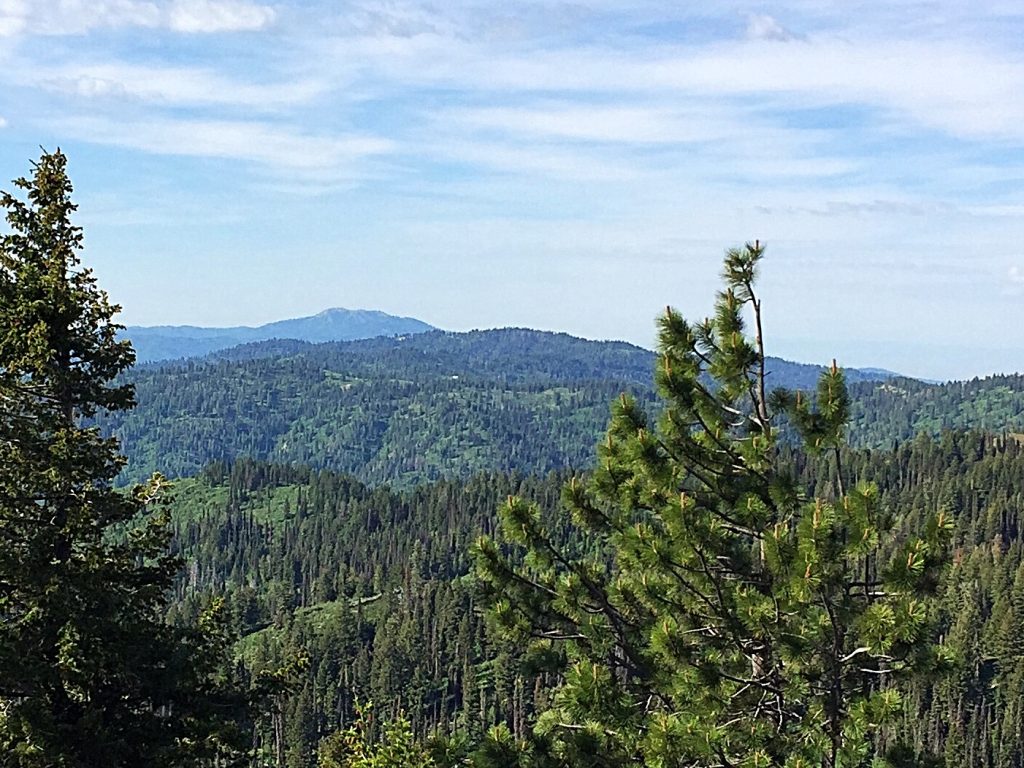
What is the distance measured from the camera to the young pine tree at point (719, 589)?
1330 cm

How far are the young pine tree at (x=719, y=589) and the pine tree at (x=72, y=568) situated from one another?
6.94 meters

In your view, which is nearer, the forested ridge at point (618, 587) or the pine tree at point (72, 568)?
the forested ridge at point (618, 587)

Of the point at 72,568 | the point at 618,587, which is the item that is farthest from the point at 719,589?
the point at 72,568

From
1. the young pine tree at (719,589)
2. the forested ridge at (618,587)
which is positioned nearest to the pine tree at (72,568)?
the forested ridge at (618,587)

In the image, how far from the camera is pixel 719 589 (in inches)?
595

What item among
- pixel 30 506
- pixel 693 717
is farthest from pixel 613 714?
pixel 30 506

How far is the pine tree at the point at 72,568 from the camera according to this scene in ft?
58.6

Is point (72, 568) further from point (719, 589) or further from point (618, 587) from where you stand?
point (719, 589)

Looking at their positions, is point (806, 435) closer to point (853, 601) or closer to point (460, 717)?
point (853, 601)

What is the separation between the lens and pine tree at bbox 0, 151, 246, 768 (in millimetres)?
17859

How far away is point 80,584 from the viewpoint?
18188 mm

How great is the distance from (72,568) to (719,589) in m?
11.7

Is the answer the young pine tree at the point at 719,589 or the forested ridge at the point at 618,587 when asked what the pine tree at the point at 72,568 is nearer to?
the forested ridge at the point at 618,587

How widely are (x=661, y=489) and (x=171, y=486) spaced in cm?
987
